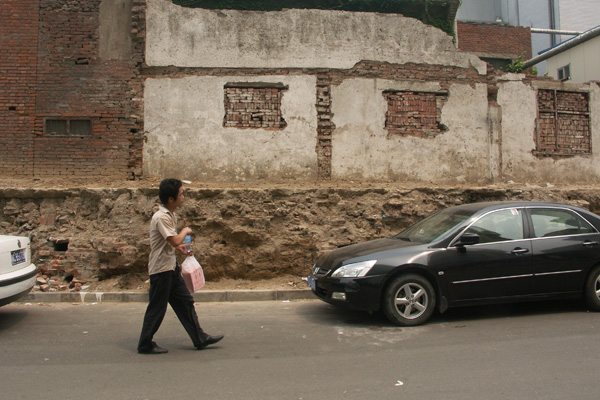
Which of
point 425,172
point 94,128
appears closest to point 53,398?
point 94,128

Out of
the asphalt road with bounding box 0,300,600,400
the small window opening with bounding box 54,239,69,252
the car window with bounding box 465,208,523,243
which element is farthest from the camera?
the small window opening with bounding box 54,239,69,252

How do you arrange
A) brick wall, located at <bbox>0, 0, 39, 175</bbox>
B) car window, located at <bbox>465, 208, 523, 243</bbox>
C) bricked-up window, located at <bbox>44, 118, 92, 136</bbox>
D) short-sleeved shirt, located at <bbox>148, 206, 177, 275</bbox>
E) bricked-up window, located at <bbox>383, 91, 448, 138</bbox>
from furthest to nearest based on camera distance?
bricked-up window, located at <bbox>383, 91, 448, 138</bbox> → bricked-up window, located at <bbox>44, 118, 92, 136</bbox> → brick wall, located at <bbox>0, 0, 39, 175</bbox> → car window, located at <bbox>465, 208, 523, 243</bbox> → short-sleeved shirt, located at <bbox>148, 206, 177, 275</bbox>

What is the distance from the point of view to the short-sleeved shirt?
4559 mm

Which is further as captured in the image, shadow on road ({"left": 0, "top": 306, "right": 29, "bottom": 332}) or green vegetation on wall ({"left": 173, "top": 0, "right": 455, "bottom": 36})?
green vegetation on wall ({"left": 173, "top": 0, "right": 455, "bottom": 36})

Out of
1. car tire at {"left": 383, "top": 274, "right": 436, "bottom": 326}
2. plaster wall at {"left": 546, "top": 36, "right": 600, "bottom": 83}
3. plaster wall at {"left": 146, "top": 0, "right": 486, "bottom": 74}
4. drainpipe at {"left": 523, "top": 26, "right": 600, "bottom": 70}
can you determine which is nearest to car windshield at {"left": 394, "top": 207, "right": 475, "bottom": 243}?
car tire at {"left": 383, "top": 274, "right": 436, "bottom": 326}

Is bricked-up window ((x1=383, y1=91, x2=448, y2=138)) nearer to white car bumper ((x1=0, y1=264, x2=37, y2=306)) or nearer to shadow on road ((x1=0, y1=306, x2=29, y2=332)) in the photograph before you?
white car bumper ((x1=0, y1=264, x2=37, y2=306))

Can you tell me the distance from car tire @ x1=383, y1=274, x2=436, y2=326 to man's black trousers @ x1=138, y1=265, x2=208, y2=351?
2185 mm

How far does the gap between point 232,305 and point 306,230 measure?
2.08 m

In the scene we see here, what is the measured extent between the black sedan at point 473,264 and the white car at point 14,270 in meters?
3.63

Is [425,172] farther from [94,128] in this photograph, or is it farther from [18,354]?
[18,354]

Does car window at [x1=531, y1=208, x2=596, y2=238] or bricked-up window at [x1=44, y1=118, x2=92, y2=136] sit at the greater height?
→ bricked-up window at [x1=44, y1=118, x2=92, y2=136]

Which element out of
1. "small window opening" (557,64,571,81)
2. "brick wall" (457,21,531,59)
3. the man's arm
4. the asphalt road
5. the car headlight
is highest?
"brick wall" (457,21,531,59)

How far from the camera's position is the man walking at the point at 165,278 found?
4574mm

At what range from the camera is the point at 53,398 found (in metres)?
3.62
